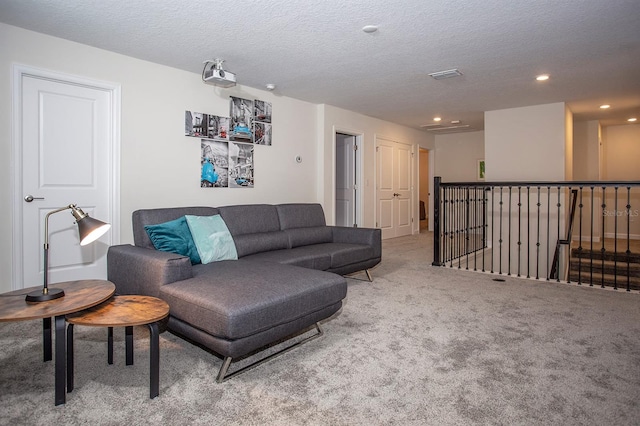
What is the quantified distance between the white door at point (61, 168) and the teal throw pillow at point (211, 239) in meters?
1.10

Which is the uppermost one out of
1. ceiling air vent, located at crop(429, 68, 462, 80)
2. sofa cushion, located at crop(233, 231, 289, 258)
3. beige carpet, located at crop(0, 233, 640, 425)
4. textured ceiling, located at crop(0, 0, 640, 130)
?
ceiling air vent, located at crop(429, 68, 462, 80)

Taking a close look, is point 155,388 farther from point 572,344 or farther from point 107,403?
point 572,344

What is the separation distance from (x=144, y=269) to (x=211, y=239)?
696mm

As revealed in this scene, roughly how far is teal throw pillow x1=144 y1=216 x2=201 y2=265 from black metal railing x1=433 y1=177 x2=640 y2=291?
3169 mm

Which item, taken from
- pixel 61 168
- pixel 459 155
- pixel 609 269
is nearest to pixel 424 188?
pixel 459 155

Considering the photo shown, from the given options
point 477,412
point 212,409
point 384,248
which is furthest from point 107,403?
point 384,248

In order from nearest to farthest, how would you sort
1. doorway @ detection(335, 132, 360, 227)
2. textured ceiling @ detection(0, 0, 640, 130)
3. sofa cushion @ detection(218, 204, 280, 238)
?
textured ceiling @ detection(0, 0, 640, 130), sofa cushion @ detection(218, 204, 280, 238), doorway @ detection(335, 132, 360, 227)

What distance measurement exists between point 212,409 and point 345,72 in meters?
3.60

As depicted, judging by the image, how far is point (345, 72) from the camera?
4.23m

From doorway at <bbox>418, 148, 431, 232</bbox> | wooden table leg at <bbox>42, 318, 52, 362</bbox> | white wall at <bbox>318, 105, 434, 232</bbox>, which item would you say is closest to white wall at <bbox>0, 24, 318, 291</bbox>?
white wall at <bbox>318, 105, 434, 232</bbox>

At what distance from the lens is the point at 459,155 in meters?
8.80

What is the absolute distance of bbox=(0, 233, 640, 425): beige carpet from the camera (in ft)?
5.50

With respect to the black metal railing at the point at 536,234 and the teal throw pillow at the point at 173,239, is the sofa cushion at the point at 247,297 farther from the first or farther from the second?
the black metal railing at the point at 536,234

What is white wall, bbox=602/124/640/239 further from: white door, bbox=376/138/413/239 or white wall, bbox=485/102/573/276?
white door, bbox=376/138/413/239
